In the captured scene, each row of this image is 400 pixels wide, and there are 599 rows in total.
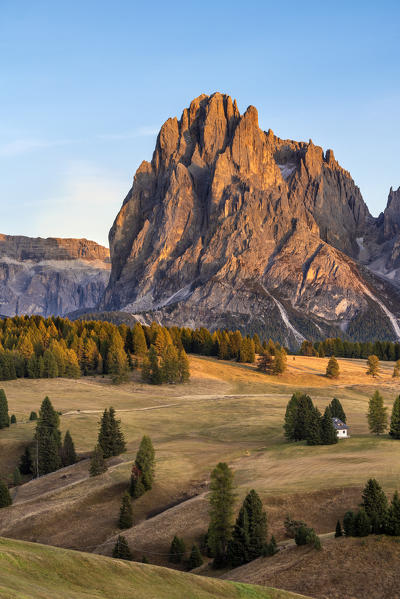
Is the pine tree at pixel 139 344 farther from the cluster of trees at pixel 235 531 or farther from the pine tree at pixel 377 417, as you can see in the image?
the cluster of trees at pixel 235 531

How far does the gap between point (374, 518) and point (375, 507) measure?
30.0 inches

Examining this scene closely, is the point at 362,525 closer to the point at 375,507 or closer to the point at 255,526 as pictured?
the point at 375,507

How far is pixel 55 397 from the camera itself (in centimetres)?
11275

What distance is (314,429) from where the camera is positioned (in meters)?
74.2

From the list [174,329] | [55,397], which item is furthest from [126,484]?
[174,329]

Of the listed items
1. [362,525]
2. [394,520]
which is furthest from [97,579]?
[394,520]

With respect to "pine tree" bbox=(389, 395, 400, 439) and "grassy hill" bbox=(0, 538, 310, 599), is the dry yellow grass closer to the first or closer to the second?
"pine tree" bbox=(389, 395, 400, 439)

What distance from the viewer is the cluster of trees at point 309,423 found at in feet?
243

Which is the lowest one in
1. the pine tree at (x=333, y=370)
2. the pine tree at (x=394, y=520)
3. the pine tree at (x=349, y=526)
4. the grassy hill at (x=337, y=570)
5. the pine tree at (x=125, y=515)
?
the pine tree at (x=125, y=515)

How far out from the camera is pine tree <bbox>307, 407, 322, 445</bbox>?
7381 cm

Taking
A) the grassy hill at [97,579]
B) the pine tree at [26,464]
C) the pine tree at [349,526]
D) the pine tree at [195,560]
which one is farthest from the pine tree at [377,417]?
the grassy hill at [97,579]

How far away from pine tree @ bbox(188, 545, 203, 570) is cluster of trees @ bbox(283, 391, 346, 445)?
32.4 metres

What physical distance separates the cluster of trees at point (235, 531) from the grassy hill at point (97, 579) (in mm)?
10569

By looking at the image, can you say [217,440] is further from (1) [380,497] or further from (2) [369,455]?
(1) [380,497]
